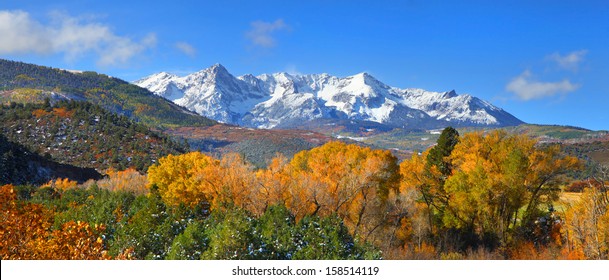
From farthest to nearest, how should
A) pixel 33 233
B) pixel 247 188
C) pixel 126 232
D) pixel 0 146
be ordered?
pixel 0 146 → pixel 247 188 → pixel 126 232 → pixel 33 233

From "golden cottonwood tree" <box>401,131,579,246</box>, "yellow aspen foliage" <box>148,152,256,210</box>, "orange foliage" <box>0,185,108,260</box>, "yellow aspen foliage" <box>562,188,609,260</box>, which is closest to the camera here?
"orange foliage" <box>0,185,108,260</box>

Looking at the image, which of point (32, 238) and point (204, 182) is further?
point (204, 182)

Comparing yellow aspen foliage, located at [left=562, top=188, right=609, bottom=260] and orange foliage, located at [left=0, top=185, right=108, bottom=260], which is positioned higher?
orange foliage, located at [left=0, top=185, right=108, bottom=260]

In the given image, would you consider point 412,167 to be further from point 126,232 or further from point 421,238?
point 126,232

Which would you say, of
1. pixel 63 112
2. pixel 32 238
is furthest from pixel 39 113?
pixel 32 238

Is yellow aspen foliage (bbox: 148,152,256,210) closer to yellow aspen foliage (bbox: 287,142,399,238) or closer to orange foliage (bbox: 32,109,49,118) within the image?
yellow aspen foliage (bbox: 287,142,399,238)

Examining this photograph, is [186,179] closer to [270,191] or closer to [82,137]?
[270,191]

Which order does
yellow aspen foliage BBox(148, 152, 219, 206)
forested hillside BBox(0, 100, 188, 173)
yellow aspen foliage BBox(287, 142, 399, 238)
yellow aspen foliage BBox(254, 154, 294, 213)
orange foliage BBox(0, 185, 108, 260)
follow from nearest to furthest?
orange foliage BBox(0, 185, 108, 260)
yellow aspen foliage BBox(254, 154, 294, 213)
yellow aspen foliage BBox(287, 142, 399, 238)
yellow aspen foliage BBox(148, 152, 219, 206)
forested hillside BBox(0, 100, 188, 173)

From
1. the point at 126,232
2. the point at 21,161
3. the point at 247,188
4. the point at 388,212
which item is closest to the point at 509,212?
the point at 388,212

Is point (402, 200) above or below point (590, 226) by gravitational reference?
above

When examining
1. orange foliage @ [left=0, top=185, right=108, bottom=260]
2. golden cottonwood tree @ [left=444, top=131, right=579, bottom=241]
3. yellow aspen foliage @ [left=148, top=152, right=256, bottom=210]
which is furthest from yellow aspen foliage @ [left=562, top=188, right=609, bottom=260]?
orange foliage @ [left=0, top=185, right=108, bottom=260]

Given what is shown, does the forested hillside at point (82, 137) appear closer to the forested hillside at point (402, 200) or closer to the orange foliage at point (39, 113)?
the orange foliage at point (39, 113)

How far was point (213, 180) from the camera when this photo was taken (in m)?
54.5

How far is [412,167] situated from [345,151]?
34.2 ft
